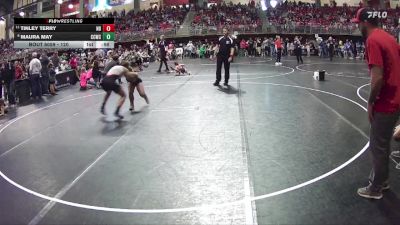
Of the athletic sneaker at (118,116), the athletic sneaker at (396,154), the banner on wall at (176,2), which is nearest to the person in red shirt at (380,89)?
the athletic sneaker at (396,154)

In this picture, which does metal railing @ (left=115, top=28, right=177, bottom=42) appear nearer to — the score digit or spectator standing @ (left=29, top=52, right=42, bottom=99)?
the score digit

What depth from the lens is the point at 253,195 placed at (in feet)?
16.5

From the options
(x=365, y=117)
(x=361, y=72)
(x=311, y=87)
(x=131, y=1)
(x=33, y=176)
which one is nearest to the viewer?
(x=33, y=176)

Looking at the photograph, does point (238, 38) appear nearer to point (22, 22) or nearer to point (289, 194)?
point (22, 22)

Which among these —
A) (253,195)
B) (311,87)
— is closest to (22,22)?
(311,87)

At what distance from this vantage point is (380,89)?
4.48 metres

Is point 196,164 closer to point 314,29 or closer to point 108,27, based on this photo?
point 108,27

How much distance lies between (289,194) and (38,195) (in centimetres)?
309
